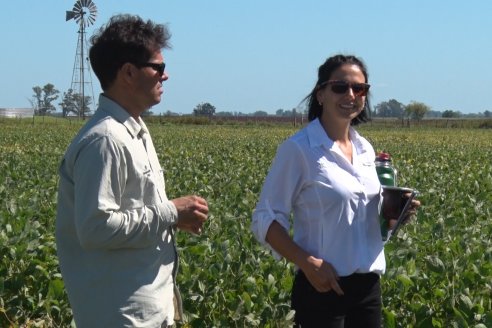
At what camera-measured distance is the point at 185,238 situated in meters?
6.46

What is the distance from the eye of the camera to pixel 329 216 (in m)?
3.27

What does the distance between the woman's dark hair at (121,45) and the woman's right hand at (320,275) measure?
3.14ft

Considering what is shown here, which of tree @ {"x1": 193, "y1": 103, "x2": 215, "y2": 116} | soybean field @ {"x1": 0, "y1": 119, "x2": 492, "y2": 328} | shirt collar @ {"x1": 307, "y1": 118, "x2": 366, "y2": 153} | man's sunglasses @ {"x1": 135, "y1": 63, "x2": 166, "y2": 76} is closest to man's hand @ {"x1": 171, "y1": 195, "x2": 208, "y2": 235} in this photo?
man's sunglasses @ {"x1": 135, "y1": 63, "x2": 166, "y2": 76}

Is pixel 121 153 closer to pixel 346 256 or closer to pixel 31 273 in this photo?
pixel 346 256

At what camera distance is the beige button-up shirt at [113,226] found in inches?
109

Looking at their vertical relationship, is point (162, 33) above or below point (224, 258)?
above

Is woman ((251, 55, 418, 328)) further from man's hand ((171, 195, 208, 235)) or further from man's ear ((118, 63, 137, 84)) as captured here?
man's ear ((118, 63, 137, 84))

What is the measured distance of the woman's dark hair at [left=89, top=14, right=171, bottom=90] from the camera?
2975mm

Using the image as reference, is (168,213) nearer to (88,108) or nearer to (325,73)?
(325,73)

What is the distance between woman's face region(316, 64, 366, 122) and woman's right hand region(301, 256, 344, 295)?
0.59 meters

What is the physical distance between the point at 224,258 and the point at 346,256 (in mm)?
2233

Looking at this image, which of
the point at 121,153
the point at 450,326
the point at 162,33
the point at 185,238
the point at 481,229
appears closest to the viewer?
the point at 121,153

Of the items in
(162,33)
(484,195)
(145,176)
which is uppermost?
(162,33)

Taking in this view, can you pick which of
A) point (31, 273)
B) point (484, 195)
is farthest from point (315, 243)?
point (484, 195)
